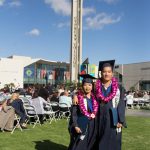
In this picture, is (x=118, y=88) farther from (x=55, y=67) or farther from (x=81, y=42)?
(x=55, y=67)

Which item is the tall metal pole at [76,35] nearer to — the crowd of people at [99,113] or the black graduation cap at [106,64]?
the crowd of people at [99,113]

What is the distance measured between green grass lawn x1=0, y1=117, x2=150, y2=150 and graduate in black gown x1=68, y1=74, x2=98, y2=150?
9.14 ft

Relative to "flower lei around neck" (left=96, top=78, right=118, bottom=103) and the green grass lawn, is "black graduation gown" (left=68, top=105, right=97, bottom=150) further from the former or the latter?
the green grass lawn

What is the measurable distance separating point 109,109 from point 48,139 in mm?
4971

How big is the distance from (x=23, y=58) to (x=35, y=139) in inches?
4187

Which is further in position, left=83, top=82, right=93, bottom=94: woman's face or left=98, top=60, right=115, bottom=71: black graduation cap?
left=83, top=82, right=93, bottom=94: woman's face

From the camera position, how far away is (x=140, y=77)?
351 feet

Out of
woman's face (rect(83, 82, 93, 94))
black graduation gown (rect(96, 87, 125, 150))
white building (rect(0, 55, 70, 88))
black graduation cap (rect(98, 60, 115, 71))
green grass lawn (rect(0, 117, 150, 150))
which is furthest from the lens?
white building (rect(0, 55, 70, 88))

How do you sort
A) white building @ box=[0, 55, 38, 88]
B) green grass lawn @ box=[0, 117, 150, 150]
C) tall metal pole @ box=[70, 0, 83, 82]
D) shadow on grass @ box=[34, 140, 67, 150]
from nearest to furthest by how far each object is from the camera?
shadow on grass @ box=[34, 140, 67, 150] < green grass lawn @ box=[0, 117, 150, 150] < tall metal pole @ box=[70, 0, 83, 82] < white building @ box=[0, 55, 38, 88]

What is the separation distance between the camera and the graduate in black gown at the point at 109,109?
5.95 meters

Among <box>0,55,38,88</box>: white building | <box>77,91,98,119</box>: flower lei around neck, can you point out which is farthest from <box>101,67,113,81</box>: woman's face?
<box>0,55,38,88</box>: white building

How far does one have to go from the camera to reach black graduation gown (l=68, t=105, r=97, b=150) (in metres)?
6.40

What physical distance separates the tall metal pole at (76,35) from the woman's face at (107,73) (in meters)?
87.3

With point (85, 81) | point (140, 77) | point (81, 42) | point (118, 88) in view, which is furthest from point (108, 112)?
point (140, 77)
